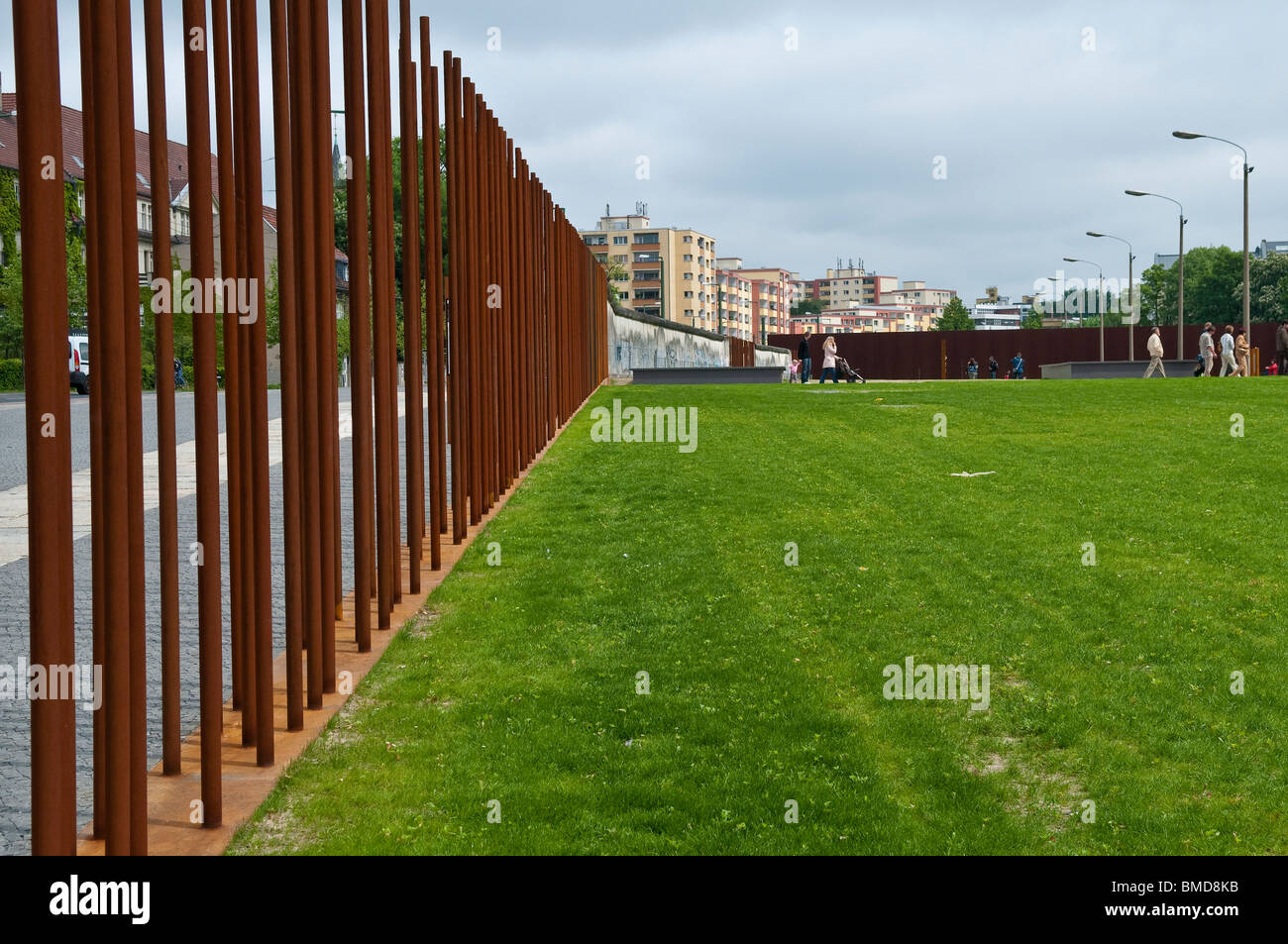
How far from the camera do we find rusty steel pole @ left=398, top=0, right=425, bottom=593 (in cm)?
741

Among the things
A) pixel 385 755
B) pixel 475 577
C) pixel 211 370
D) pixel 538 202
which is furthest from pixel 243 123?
pixel 538 202

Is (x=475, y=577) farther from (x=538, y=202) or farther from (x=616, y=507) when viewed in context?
(x=538, y=202)

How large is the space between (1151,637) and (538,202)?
10738 millimetres

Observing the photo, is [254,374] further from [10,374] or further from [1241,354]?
[10,374]

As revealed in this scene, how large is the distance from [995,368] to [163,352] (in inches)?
2825

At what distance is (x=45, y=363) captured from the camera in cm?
299

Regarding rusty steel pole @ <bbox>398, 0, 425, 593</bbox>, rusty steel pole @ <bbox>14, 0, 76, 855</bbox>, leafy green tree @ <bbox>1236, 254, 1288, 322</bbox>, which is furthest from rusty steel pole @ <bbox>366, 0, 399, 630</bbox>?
leafy green tree @ <bbox>1236, 254, 1288, 322</bbox>

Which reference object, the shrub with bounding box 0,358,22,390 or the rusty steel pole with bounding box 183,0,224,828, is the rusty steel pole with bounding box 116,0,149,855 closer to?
the rusty steel pole with bounding box 183,0,224,828

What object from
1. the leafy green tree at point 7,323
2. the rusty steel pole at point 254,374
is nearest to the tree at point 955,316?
the leafy green tree at point 7,323

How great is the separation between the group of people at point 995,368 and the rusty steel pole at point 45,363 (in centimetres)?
6526

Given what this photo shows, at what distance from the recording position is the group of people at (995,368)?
69000 millimetres

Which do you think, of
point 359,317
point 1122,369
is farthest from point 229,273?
point 1122,369

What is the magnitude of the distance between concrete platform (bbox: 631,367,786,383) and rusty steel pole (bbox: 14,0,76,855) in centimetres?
3164

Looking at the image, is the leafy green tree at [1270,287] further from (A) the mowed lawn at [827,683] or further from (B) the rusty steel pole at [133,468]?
(B) the rusty steel pole at [133,468]
